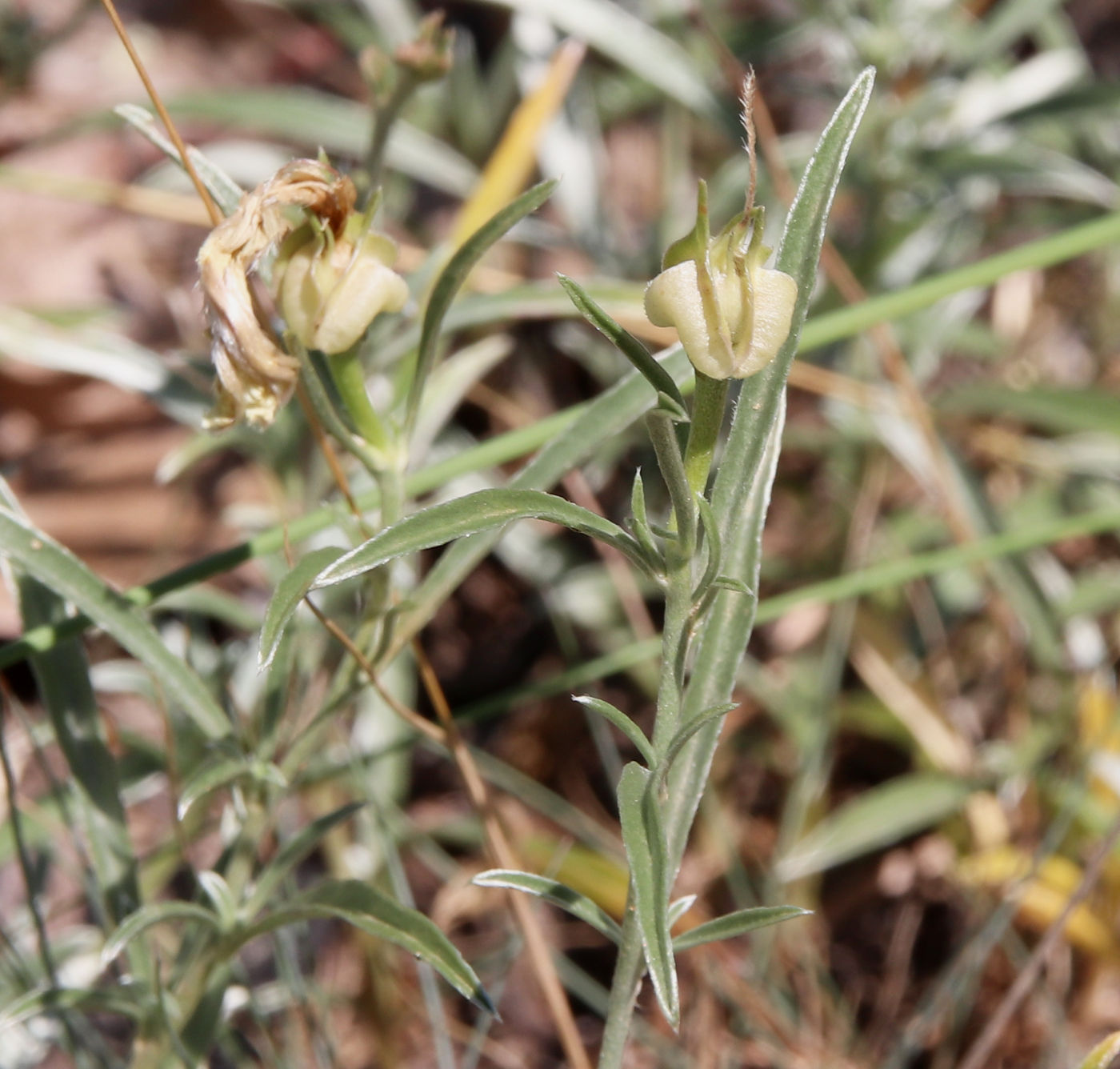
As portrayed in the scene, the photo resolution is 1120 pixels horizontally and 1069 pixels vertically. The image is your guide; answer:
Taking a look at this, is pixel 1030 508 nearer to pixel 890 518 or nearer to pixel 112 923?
pixel 890 518

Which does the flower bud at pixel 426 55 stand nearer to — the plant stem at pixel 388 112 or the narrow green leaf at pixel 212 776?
the plant stem at pixel 388 112

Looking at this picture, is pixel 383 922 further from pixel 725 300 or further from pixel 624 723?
pixel 725 300

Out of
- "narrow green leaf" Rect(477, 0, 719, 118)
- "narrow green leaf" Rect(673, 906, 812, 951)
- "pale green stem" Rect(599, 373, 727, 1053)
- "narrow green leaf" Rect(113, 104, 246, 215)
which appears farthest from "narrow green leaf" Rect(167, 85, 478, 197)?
"narrow green leaf" Rect(673, 906, 812, 951)

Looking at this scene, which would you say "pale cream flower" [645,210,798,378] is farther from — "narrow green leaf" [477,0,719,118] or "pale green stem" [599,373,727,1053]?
"narrow green leaf" [477,0,719,118]

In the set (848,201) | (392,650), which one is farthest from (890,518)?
(392,650)

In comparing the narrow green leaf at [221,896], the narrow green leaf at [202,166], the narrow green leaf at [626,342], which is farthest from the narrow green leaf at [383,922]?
the narrow green leaf at [202,166]

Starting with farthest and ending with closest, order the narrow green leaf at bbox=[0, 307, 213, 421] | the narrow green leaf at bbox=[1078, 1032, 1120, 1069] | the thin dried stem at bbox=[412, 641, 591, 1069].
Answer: the narrow green leaf at bbox=[0, 307, 213, 421], the thin dried stem at bbox=[412, 641, 591, 1069], the narrow green leaf at bbox=[1078, 1032, 1120, 1069]
